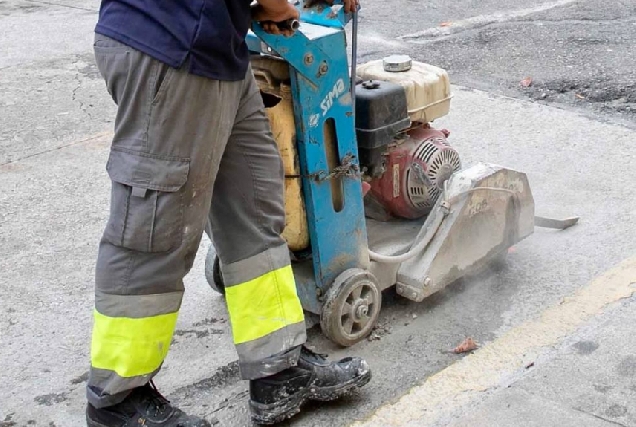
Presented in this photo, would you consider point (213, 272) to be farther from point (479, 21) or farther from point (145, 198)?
point (479, 21)

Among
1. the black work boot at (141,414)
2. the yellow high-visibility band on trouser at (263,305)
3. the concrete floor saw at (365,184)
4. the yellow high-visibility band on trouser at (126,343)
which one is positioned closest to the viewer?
the yellow high-visibility band on trouser at (126,343)

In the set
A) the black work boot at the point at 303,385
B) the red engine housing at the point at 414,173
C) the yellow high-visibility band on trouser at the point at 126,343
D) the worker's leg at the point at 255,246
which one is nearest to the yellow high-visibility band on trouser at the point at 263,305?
the worker's leg at the point at 255,246

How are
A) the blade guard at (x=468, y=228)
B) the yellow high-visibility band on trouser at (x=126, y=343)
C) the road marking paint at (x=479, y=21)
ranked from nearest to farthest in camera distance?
the yellow high-visibility band on trouser at (x=126, y=343) → the blade guard at (x=468, y=228) → the road marking paint at (x=479, y=21)

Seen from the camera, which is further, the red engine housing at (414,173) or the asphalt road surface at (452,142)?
the red engine housing at (414,173)

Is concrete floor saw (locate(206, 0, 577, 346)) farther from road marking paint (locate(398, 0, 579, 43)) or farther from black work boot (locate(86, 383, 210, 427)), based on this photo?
road marking paint (locate(398, 0, 579, 43))

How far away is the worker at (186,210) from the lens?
2613 mm

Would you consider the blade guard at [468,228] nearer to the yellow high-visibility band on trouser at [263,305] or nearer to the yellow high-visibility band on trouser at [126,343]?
the yellow high-visibility band on trouser at [263,305]

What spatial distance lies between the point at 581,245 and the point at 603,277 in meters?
0.31

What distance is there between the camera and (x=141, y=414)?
114 inches

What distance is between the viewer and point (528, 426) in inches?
114

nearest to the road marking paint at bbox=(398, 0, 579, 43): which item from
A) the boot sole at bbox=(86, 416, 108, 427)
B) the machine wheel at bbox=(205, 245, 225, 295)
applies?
the machine wheel at bbox=(205, 245, 225, 295)

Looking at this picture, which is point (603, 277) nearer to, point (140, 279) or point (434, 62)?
point (140, 279)

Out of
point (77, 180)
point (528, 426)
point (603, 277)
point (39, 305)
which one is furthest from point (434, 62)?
point (528, 426)

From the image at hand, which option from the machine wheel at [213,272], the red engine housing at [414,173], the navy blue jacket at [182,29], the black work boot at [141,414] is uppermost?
the navy blue jacket at [182,29]
